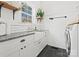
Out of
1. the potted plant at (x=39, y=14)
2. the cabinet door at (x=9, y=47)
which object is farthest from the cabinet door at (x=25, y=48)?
the potted plant at (x=39, y=14)

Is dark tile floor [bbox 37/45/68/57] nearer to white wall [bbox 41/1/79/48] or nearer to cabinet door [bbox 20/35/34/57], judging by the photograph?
white wall [bbox 41/1/79/48]

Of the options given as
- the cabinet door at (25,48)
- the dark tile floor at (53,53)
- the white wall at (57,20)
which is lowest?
the dark tile floor at (53,53)

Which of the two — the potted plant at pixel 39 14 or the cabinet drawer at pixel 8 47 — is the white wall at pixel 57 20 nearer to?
the potted plant at pixel 39 14

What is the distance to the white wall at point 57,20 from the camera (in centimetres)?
454

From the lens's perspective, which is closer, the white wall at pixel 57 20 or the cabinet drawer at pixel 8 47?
the cabinet drawer at pixel 8 47

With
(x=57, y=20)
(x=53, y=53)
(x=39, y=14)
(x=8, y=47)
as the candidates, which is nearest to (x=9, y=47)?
(x=8, y=47)

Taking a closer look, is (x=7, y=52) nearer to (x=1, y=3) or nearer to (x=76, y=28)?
(x=1, y=3)

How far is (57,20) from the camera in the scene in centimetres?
480

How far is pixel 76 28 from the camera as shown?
5.70 feet

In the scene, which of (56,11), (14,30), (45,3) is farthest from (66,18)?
(14,30)

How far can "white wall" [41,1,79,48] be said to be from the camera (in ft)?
14.9

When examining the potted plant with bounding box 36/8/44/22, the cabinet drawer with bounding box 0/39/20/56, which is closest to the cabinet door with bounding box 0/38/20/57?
the cabinet drawer with bounding box 0/39/20/56

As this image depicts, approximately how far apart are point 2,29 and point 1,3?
0.44 m

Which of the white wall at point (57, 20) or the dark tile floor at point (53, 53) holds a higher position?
the white wall at point (57, 20)
